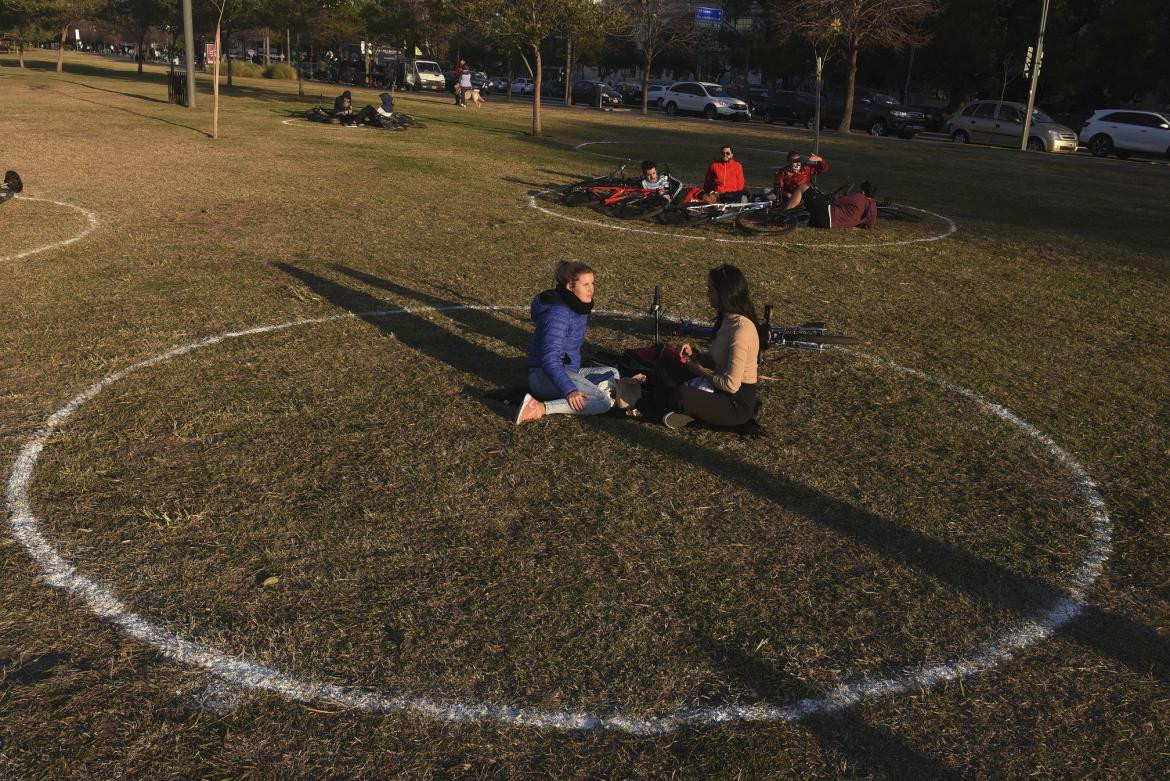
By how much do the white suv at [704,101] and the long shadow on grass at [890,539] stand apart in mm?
39175

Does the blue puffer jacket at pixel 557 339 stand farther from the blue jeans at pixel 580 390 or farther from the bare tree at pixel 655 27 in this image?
the bare tree at pixel 655 27

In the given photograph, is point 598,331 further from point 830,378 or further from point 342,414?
point 342,414

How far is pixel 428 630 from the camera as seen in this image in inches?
158

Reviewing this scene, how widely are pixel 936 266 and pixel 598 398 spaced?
718cm

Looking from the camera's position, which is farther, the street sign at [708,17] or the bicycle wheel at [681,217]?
the street sign at [708,17]

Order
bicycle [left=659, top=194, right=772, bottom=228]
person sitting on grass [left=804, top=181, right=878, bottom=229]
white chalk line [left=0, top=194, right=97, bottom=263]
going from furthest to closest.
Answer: person sitting on grass [left=804, top=181, right=878, bottom=229]
bicycle [left=659, top=194, right=772, bottom=228]
white chalk line [left=0, top=194, right=97, bottom=263]

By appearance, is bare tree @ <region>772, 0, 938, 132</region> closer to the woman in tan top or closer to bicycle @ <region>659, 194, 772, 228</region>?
bicycle @ <region>659, 194, 772, 228</region>

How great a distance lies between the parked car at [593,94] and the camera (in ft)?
170

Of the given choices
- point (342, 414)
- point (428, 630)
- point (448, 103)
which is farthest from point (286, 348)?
point (448, 103)

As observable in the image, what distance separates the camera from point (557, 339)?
6242 millimetres

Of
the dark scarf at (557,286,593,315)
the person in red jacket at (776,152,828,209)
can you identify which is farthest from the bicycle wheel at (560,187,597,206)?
the dark scarf at (557,286,593,315)

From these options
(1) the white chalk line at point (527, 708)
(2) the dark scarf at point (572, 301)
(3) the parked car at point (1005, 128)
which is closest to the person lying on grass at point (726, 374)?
(2) the dark scarf at point (572, 301)

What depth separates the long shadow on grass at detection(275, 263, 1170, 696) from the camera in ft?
13.7

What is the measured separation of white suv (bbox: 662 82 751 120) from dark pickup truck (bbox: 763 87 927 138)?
1.81 m
